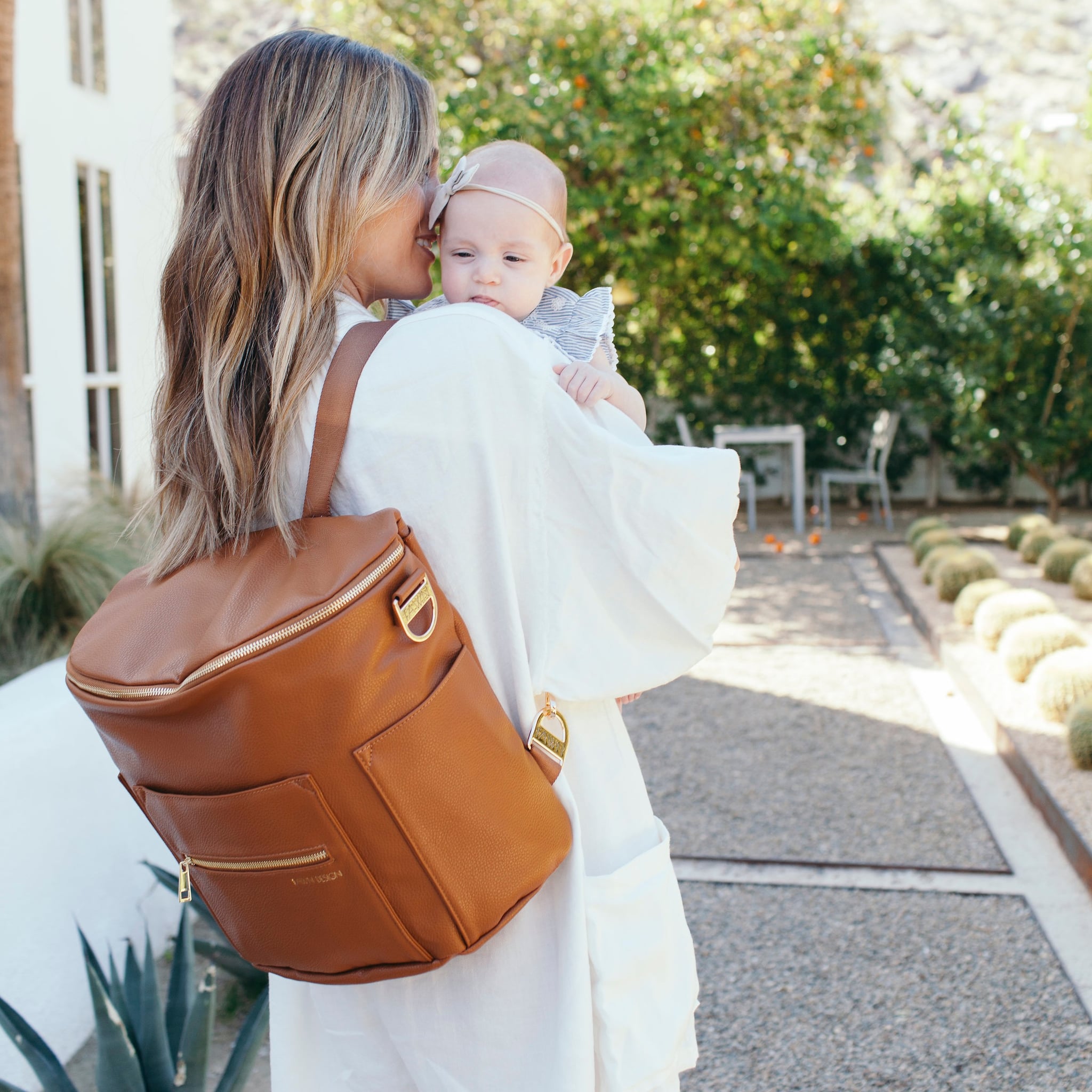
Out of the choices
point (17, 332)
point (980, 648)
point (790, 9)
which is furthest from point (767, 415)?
point (17, 332)

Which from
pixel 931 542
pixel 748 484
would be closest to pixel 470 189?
pixel 931 542

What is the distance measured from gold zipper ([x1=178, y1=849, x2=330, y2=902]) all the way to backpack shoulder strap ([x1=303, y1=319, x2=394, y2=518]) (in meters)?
0.33

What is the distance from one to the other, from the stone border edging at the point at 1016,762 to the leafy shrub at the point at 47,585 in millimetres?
3356

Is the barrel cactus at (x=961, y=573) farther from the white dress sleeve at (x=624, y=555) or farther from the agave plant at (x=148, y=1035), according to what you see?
the white dress sleeve at (x=624, y=555)

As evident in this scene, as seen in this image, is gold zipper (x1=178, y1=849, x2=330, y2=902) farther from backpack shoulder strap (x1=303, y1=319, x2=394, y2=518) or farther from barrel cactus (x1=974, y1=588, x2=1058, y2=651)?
barrel cactus (x1=974, y1=588, x2=1058, y2=651)

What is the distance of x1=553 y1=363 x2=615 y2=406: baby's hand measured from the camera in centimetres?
112

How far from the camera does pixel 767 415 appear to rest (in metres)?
12.2

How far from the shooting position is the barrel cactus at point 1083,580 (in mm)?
6441

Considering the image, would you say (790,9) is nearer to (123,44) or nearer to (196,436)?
(123,44)

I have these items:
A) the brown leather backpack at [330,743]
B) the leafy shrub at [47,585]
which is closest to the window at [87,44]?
the leafy shrub at [47,585]

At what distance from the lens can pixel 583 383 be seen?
1.13 metres

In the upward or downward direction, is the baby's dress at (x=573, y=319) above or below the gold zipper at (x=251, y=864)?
above

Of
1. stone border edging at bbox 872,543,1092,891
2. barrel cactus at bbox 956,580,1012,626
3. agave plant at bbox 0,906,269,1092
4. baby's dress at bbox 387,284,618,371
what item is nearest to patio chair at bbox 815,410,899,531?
stone border edging at bbox 872,543,1092,891

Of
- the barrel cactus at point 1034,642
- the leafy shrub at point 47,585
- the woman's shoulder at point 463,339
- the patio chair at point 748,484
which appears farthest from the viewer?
the patio chair at point 748,484
